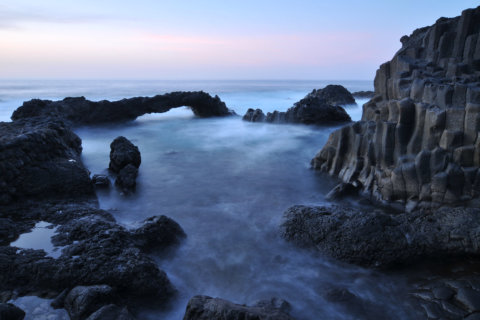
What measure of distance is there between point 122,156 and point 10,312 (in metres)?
5.53

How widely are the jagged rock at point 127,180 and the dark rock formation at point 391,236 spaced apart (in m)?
3.98

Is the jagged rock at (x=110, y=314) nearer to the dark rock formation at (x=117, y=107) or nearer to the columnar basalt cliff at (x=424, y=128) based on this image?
the columnar basalt cliff at (x=424, y=128)

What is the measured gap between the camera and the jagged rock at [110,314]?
3.09 meters

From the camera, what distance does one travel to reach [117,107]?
16.7m

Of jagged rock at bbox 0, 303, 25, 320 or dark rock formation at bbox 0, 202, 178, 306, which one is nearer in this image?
jagged rock at bbox 0, 303, 25, 320

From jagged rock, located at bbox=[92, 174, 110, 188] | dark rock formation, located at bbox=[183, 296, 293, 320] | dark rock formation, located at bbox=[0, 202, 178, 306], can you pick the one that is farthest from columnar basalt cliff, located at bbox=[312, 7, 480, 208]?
jagged rock, located at bbox=[92, 174, 110, 188]

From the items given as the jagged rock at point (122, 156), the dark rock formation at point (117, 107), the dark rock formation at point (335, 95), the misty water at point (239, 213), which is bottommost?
the misty water at point (239, 213)

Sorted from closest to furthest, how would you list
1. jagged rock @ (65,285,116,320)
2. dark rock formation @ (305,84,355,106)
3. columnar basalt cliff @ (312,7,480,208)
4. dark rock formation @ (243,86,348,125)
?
jagged rock @ (65,285,116,320) → columnar basalt cliff @ (312,7,480,208) → dark rock formation @ (243,86,348,125) → dark rock formation @ (305,84,355,106)

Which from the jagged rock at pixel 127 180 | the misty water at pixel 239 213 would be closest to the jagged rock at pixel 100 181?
the jagged rock at pixel 127 180

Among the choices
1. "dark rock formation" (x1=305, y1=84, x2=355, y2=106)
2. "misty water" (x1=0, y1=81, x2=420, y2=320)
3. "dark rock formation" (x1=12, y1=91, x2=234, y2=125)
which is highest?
"dark rock formation" (x1=305, y1=84, x2=355, y2=106)

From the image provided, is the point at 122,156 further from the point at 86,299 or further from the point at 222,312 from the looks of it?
the point at 222,312

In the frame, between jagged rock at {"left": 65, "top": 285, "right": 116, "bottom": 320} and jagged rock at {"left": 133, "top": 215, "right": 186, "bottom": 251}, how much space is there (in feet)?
3.78

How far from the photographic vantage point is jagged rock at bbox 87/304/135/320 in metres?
3.09

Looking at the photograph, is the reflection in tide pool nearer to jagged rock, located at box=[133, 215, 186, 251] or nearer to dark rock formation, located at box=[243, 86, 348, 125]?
jagged rock, located at box=[133, 215, 186, 251]
